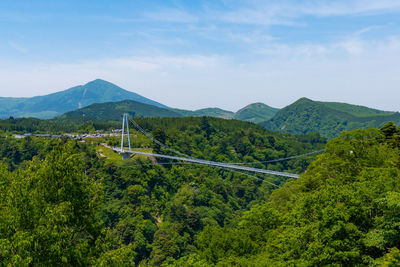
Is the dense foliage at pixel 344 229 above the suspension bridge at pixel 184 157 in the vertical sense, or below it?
above

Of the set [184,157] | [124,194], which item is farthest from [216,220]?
[184,157]

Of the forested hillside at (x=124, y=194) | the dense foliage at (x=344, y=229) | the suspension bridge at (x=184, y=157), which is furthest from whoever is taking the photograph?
the suspension bridge at (x=184, y=157)

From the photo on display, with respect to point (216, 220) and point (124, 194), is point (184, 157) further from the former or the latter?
point (216, 220)

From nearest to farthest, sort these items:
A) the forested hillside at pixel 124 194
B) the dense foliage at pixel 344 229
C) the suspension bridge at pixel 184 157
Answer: the forested hillside at pixel 124 194 < the dense foliage at pixel 344 229 < the suspension bridge at pixel 184 157

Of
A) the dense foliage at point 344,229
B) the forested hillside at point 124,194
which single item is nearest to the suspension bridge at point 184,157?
the forested hillside at point 124,194

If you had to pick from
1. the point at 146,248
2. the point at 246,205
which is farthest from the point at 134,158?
the point at 246,205

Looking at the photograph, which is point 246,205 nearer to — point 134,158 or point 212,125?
point 134,158

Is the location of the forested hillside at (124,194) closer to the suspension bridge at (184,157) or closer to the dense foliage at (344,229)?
the suspension bridge at (184,157)

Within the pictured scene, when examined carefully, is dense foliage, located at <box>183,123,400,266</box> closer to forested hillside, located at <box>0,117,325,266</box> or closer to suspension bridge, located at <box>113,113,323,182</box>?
forested hillside, located at <box>0,117,325,266</box>

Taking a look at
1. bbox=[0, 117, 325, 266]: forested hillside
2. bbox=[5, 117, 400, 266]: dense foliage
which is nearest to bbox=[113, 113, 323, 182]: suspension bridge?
bbox=[0, 117, 325, 266]: forested hillside
